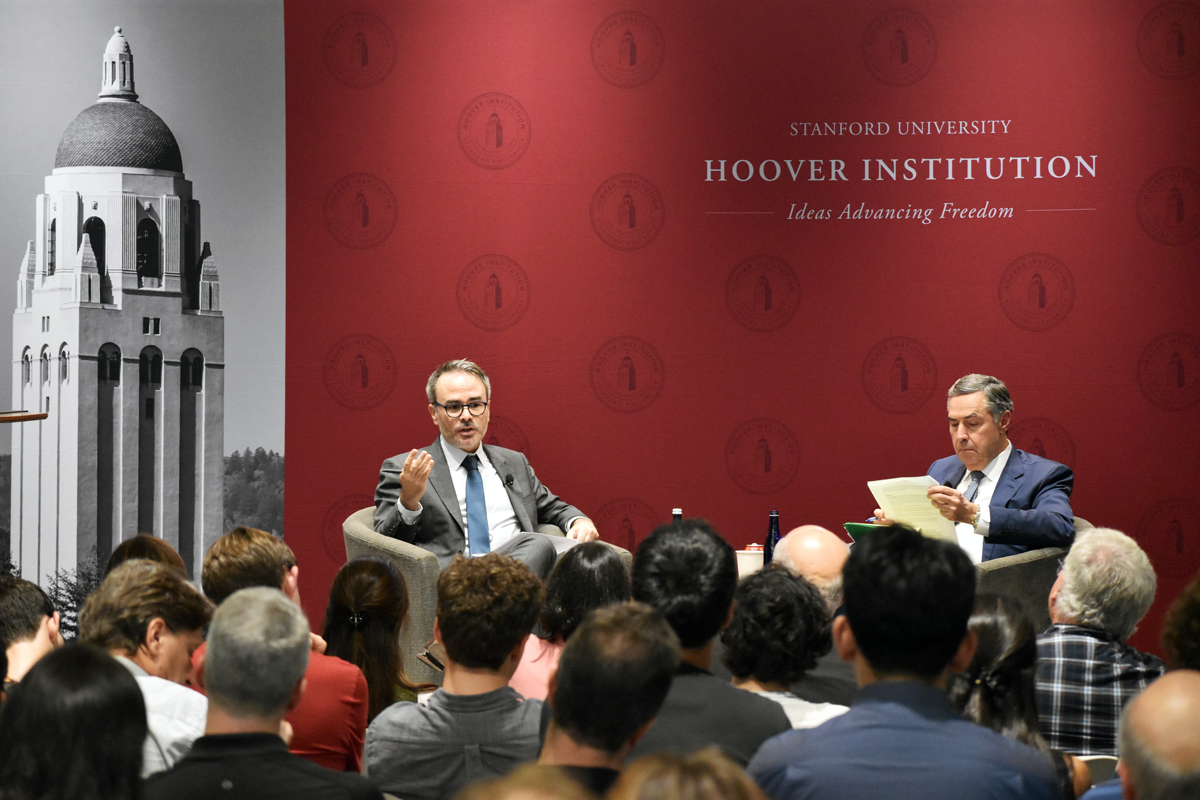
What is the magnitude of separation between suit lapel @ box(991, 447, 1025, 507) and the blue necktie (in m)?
1.89

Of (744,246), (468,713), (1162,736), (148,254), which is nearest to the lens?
(1162,736)

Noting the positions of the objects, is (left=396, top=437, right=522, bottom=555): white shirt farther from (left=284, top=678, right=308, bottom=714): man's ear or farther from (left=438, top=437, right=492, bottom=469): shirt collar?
(left=284, top=678, right=308, bottom=714): man's ear

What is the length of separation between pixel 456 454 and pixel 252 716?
2.88m

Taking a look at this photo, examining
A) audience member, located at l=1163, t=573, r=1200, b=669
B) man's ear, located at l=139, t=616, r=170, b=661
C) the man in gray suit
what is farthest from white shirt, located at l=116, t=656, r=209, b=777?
the man in gray suit

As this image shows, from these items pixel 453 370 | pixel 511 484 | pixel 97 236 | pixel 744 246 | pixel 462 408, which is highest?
pixel 97 236

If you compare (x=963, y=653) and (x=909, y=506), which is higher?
(x=909, y=506)

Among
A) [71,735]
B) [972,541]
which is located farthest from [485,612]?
[972,541]

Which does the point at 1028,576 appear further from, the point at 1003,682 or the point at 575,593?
the point at 1003,682

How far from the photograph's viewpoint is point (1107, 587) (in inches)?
104

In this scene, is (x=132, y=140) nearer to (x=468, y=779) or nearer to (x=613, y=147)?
(x=613, y=147)

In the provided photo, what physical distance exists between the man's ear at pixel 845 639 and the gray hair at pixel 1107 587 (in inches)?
46.2

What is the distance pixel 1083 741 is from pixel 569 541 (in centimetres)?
214

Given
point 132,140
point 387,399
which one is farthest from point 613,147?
point 132,140

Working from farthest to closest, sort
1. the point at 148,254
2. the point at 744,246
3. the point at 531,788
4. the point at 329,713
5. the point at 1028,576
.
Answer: the point at 148,254 → the point at 744,246 → the point at 1028,576 → the point at 329,713 → the point at 531,788
